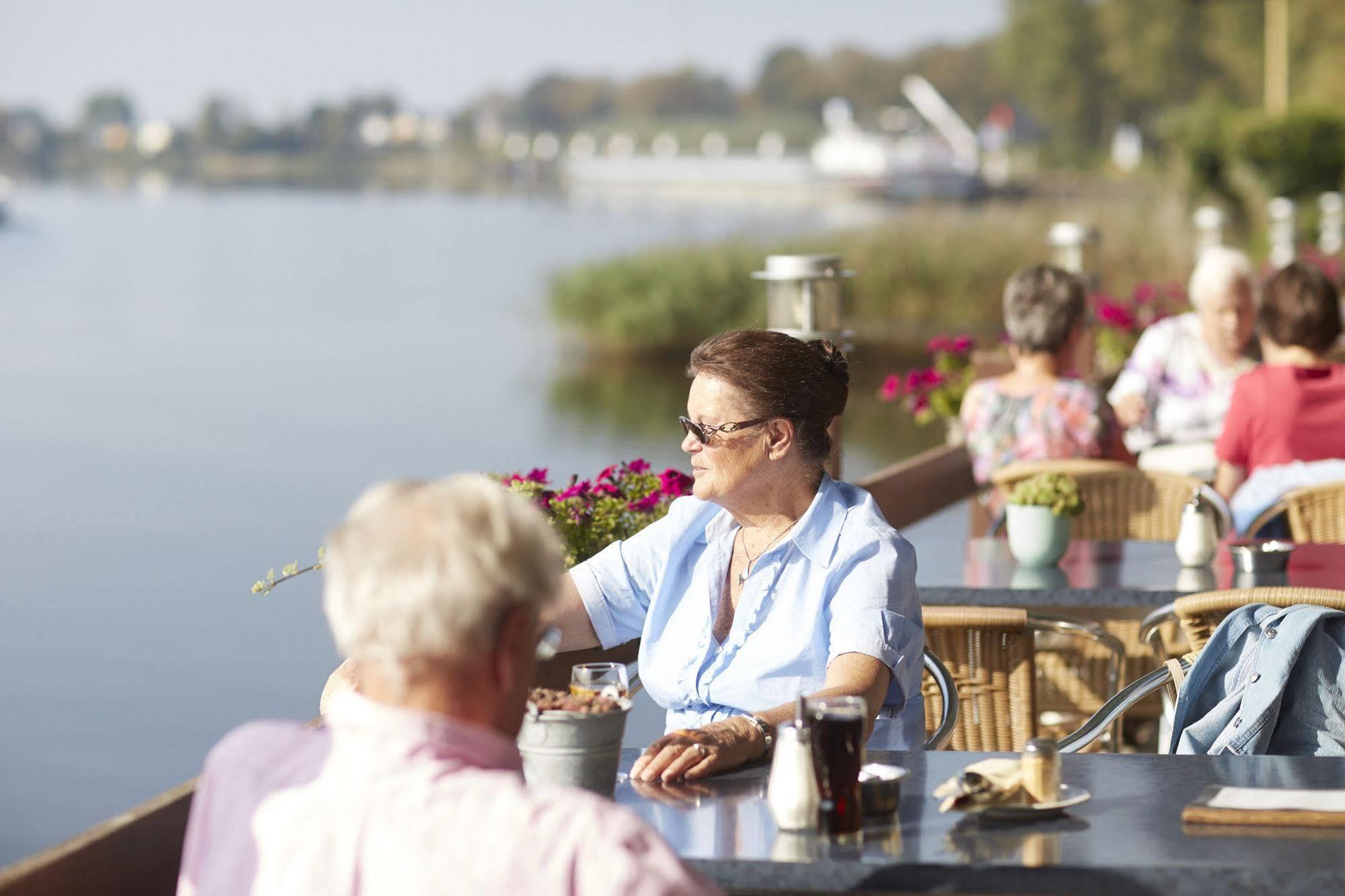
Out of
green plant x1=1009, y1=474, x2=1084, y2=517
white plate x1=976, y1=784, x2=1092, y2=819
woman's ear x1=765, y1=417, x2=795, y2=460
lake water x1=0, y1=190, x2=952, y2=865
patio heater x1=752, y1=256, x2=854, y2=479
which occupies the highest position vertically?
patio heater x1=752, y1=256, x2=854, y2=479

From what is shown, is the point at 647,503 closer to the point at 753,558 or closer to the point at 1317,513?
the point at 753,558

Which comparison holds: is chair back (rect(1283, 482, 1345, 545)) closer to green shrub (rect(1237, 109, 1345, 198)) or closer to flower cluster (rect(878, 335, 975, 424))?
flower cluster (rect(878, 335, 975, 424))

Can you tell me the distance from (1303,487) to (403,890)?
307 cm

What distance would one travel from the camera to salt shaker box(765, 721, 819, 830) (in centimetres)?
180

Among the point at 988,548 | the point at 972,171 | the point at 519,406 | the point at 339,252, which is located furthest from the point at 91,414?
the point at 972,171

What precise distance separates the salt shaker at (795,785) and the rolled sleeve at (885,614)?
0.48 metres

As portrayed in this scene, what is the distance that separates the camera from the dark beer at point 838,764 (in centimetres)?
179

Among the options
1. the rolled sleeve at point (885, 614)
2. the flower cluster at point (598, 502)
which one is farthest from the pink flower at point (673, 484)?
the rolled sleeve at point (885, 614)

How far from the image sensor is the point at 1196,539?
135 inches

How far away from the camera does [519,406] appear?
20.7 metres

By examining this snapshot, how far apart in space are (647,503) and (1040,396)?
1473 mm

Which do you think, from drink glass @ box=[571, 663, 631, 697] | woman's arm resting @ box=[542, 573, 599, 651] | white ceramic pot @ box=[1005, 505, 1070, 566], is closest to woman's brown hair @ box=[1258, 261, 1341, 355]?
white ceramic pot @ box=[1005, 505, 1070, 566]

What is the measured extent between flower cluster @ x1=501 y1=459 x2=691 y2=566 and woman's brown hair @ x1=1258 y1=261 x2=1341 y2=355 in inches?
64.2

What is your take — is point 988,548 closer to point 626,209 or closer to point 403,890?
point 403,890
